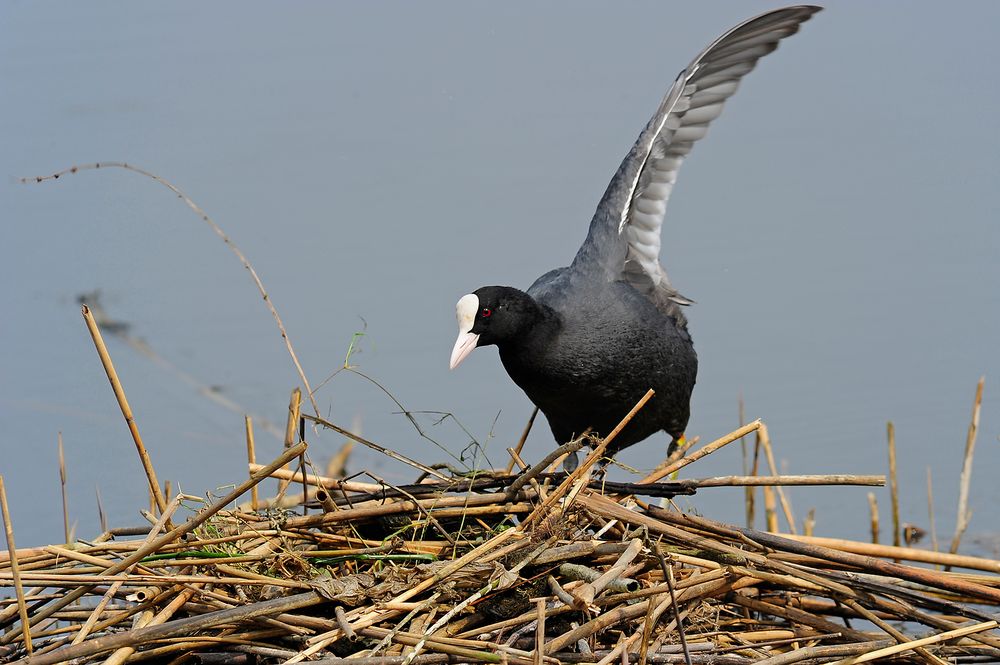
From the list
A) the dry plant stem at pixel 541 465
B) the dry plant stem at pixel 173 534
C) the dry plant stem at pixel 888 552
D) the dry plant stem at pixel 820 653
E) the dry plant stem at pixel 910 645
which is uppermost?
the dry plant stem at pixel 173 534

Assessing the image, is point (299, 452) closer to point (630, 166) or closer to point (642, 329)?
point (642, 329)

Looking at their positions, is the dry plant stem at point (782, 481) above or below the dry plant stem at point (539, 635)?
above

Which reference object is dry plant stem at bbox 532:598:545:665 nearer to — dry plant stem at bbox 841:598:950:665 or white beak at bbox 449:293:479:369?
dry plant stem at bbox 841:598:950:665

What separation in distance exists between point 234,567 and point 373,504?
351mm

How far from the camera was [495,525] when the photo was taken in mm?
2660

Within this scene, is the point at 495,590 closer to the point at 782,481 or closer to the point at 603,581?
the point at 603,581

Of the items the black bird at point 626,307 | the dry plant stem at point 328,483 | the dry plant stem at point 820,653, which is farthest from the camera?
the black bird at point 626,307

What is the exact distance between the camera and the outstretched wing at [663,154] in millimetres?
3877

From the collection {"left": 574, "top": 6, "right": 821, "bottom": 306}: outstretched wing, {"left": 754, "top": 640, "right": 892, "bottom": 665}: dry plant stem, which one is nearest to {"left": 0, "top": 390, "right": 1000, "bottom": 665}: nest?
{"left": 754, "top": 640, "right": 892, "bottom": 665}: dry plant stem

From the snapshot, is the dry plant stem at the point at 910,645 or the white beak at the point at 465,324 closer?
the dry plant stem at the point at 910,645

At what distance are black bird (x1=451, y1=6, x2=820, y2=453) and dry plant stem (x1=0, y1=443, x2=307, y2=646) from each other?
3.66 ft

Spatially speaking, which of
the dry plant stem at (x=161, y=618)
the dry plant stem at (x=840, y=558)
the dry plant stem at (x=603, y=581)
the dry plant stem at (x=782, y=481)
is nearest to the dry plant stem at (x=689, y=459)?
the dry plant stem at (x=782, y=481)

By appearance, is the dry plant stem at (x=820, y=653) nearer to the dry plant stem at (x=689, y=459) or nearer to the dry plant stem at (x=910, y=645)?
the dry plant stem at (x=910, y=645)

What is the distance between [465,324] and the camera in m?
3.26
